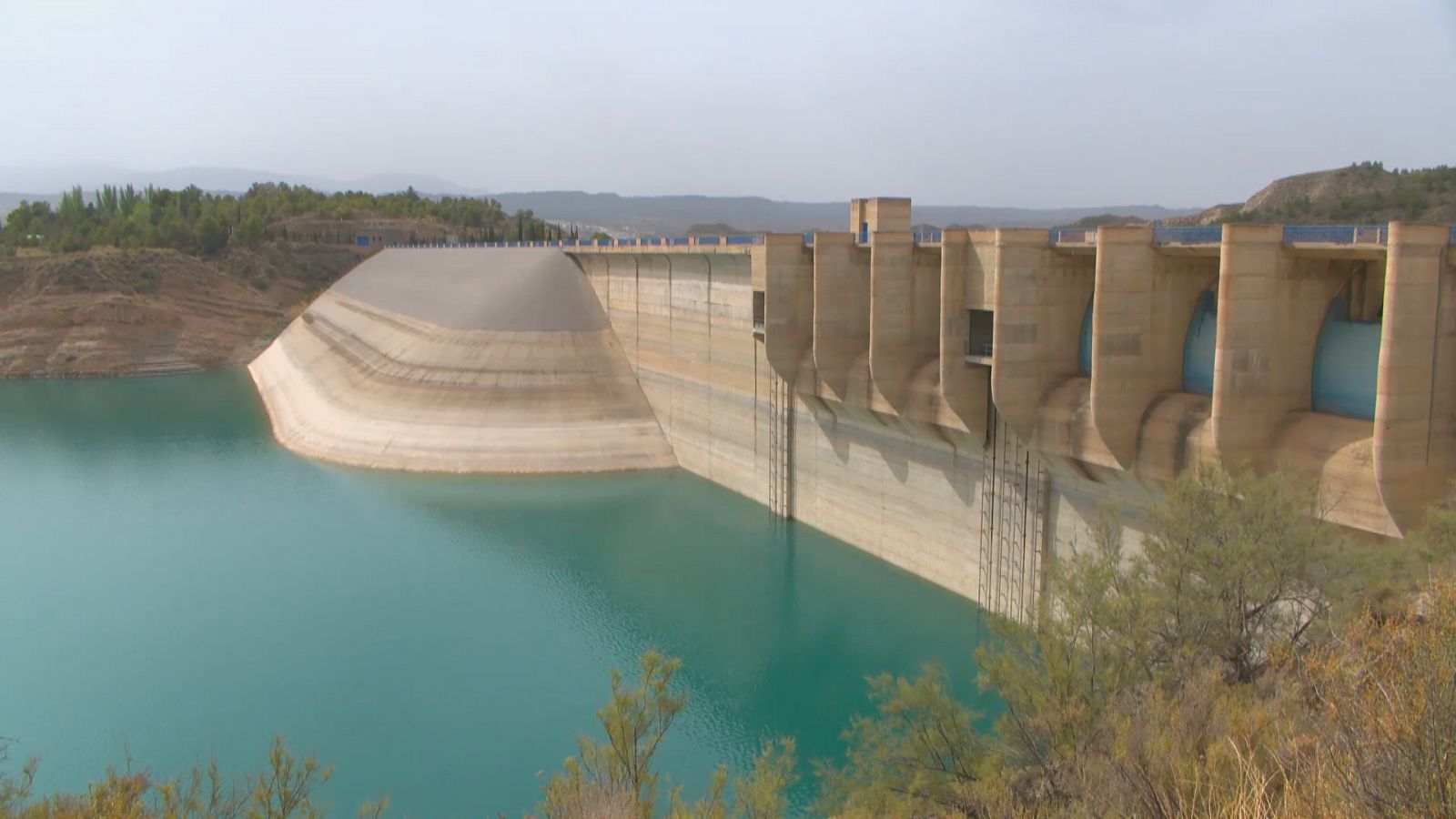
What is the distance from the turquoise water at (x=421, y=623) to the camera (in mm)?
18516

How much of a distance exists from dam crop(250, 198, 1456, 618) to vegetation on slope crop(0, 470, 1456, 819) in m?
2.83

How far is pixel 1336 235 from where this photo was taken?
16.8 metres

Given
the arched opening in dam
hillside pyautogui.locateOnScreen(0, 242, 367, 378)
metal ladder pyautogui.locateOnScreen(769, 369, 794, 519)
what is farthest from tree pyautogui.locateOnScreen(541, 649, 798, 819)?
hillside pyautogui.locateOnScreen(0, 242, 367, 378)

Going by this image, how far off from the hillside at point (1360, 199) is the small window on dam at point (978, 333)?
27130 mm

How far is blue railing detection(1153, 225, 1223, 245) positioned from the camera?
18984mm

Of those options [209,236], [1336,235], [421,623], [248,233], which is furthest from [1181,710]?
[248,233]

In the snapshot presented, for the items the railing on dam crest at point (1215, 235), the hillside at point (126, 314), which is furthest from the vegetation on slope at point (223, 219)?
the railing on dam crest at point (1215, 235)

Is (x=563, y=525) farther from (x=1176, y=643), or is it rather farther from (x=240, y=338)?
(x=240, y=338)

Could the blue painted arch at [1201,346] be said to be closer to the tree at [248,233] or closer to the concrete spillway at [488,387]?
the concrete spillway at [488,387]

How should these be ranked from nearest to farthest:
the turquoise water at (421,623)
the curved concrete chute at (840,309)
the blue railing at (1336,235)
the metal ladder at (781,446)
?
1. the blue railing at (1336,235)
2. the turquoise water at (421,623)
3. the curved concrete chute at (840,309)
4. the metal ladder at (781,446)

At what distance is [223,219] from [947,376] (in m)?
77.5

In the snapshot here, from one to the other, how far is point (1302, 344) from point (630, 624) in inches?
540

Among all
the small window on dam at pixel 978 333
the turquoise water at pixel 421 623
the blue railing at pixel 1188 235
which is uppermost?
the blue railing at pixel 1188 235

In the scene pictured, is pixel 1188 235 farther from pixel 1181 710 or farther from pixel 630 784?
pixel 630 784
